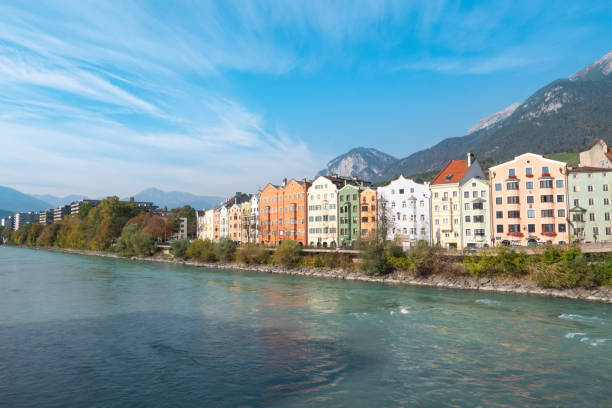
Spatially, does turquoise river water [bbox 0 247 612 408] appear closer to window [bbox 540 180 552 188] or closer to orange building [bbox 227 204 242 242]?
window [bbox 540 180 552 188]

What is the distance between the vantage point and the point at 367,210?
219 feet

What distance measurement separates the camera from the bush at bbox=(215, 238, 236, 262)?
6931 cm

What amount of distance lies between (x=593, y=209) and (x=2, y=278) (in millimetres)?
71550

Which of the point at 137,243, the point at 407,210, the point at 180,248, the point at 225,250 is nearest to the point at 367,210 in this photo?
the point at 407,210

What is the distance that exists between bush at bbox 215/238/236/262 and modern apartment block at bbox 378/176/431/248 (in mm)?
25261

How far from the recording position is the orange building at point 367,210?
217 feet

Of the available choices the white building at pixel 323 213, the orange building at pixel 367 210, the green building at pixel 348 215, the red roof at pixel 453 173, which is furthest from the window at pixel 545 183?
the white building at pixel 323 213

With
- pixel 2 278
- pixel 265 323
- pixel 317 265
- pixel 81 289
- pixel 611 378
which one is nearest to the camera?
pixel 611 378

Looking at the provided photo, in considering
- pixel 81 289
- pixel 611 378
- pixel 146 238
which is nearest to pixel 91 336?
pixel 81 289

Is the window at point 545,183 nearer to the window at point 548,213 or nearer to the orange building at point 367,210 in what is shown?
the window at point 548,213

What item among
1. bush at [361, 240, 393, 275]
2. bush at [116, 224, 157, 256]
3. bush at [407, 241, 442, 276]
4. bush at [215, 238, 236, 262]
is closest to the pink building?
bush at [407, 241, 442, 276]

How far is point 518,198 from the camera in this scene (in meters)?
52.5

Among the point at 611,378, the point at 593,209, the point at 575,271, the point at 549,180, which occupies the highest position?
the point at 549,180

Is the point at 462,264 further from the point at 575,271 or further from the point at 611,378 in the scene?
the point at 611,378
